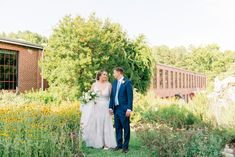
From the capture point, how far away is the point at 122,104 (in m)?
8.37

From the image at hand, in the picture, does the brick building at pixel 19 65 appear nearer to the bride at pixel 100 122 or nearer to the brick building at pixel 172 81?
the bride at pixel 100 122

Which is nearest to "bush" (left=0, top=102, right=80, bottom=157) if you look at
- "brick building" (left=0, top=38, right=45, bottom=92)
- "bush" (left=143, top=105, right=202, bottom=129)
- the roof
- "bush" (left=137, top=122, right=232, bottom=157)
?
"bush" (left=137, top=122, right=232, bottom=157)

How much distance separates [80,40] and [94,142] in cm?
962

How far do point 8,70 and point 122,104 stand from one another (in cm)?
1353

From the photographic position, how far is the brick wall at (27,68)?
811 inches

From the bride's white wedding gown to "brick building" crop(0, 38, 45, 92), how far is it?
11.3m

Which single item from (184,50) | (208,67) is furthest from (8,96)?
(184,50)

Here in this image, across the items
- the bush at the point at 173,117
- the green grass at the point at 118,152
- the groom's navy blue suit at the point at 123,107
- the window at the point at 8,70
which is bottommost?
the green grass at the point at 118,152

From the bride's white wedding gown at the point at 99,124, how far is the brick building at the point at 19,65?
1135cm

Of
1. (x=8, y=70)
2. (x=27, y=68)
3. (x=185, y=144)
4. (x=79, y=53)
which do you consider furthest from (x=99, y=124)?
(x=27, y=68)

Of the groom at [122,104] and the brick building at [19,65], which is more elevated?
the brick building at [19,65]

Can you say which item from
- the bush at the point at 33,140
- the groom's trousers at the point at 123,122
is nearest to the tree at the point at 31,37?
the groom's trousers at the point at 123,122

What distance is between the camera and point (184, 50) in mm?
111125

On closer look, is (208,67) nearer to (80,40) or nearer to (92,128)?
(80,40)
